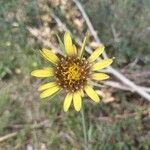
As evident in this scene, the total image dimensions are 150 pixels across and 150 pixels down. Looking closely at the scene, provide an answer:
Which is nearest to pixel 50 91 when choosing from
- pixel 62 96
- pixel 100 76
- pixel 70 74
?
pixel 70 74

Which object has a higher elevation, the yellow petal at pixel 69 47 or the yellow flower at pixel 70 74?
→ the yellow petal at pixel 69 47

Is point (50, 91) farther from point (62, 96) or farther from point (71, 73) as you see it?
point (62, 96)

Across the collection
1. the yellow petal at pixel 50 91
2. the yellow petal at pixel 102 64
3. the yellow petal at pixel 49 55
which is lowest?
the yellow petal at pixel 50 91

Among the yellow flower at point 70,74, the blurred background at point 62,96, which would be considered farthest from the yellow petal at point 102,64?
the blurred background at point 62,96

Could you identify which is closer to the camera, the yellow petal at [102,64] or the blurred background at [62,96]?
the yellow petal at [102,64]

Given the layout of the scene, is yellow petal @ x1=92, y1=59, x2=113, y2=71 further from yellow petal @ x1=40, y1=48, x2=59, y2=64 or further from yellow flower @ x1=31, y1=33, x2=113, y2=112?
yellow petal @ x1=40, y1=48, x2=59, y2=64

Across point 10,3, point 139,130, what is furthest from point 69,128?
point 10,3

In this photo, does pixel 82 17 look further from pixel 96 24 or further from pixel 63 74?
pixel 63 74

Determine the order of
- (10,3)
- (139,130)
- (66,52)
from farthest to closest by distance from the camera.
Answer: (10,3), (139,130), (66,52)

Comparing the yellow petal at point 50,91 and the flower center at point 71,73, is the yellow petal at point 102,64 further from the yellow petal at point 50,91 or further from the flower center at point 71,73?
the yellow petal at point 50,91
